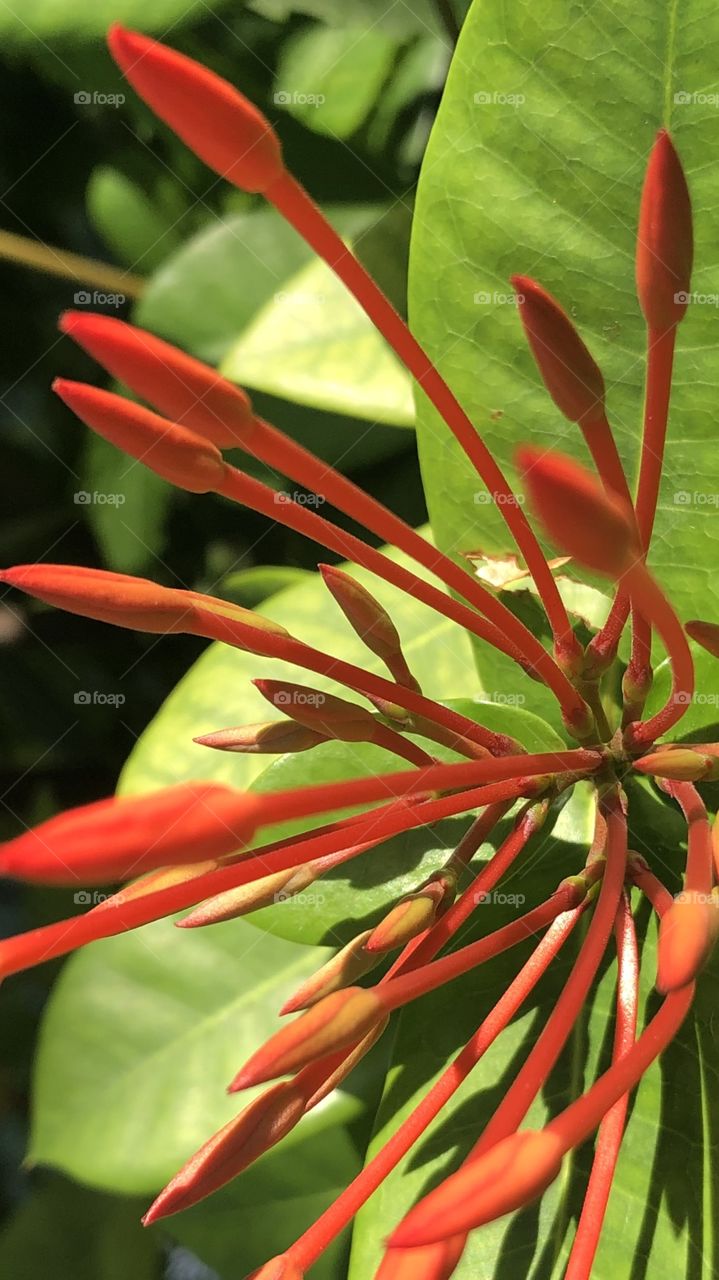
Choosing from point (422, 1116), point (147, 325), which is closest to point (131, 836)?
point (422, 1116)

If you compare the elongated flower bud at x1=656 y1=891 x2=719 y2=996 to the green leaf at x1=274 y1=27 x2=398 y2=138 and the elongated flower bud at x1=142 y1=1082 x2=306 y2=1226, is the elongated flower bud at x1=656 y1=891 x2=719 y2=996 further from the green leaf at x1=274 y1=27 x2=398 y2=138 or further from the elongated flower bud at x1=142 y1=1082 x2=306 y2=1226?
→ the green leaf at x1=274 y1=27 x2=398 y2=138

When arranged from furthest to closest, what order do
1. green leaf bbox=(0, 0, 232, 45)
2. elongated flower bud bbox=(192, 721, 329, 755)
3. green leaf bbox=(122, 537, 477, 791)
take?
green leaf bbox=(0, 0, 232, 45) → green leaf bbox=(122, 537, 477, 791) → elongated flower bud bbox=(192, 721, 329, 755)

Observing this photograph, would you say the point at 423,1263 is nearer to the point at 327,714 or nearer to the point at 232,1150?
the point at 232,1150

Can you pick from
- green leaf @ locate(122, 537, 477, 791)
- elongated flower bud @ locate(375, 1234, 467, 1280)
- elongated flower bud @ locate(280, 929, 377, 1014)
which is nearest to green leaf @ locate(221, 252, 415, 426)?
green leaf @ locate(122, 537, 477, 791)

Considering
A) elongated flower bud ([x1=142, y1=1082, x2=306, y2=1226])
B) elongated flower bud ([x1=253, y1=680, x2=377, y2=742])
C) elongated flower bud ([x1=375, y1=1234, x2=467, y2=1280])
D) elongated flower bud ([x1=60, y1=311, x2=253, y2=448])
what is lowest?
elongated flower bud ([x1=375, y1=1234, x2=467, y2=1280])

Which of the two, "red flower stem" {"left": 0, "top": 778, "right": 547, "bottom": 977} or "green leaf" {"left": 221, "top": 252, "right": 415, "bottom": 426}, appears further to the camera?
"green leaf" {"left": 221, "top": 252, "right": 415, "bottom": 426}

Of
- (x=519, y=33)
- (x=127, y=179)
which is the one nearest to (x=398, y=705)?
(x=519, y=33)
